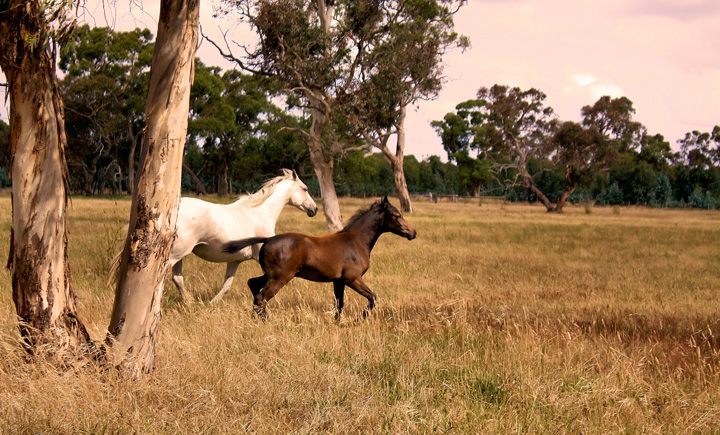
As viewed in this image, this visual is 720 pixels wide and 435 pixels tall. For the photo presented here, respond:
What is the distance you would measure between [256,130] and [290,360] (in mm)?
56382

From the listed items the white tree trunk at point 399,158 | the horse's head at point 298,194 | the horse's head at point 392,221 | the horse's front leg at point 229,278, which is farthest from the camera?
the white tree trunk at point 399,158

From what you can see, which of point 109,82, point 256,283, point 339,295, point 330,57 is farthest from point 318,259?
point 109,82

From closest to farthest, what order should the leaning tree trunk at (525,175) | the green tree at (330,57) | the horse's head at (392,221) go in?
the horse's head at (392,221), the green tree at (330,57), the leaning tree trunk at (525,175)

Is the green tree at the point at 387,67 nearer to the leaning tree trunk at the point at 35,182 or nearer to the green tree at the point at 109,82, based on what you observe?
the leaning tree trunk at the point at 35,182

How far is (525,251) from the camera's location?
584 inches

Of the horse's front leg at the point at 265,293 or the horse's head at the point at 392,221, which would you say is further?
the horse's head at the point at 392,221

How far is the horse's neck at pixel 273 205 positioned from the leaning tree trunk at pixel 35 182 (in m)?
4.44

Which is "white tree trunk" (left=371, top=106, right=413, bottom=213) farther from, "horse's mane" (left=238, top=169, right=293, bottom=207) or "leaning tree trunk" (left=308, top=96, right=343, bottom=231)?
"horse's mane" (left=238, top=169, right=293, bottom=207)

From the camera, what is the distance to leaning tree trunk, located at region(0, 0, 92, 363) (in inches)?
159

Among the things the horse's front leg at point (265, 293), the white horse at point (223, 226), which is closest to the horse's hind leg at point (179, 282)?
the white horse at point (223, 226)

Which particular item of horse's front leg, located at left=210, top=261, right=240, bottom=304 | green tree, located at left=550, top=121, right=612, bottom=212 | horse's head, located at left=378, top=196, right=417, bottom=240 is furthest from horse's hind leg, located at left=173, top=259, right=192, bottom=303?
green tree, located at left=550, top=121, right=612, bottom=212

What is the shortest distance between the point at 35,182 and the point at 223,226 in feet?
12.5

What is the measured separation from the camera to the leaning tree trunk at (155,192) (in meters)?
3.97

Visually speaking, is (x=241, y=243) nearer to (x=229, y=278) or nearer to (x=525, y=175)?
(x=229, y=278)
